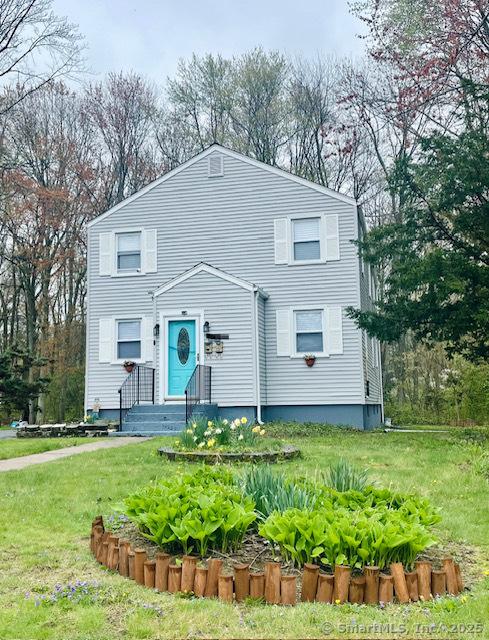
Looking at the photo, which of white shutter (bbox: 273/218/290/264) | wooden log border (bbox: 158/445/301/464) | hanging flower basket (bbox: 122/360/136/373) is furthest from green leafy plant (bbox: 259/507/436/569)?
hanging flower basket (bbox: 122/360/136/373)

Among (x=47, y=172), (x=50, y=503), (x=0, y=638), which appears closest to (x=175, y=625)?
(x=0, y=638)

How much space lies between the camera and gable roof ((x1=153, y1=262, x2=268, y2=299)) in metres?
14.9

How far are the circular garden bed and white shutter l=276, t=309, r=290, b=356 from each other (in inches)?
429

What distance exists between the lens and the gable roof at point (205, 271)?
1486cm

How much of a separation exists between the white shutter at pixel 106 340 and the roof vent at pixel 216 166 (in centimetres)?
492

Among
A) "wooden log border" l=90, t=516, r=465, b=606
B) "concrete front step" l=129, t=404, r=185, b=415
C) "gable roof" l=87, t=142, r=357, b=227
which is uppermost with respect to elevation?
"gable roof" l=87, t=142, r=357, b=227

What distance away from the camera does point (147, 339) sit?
1619cm

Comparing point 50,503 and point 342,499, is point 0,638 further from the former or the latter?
point 50,503

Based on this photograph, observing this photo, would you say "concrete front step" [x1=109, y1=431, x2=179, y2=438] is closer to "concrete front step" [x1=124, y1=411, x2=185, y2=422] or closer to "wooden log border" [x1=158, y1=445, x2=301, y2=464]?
"concrete front step" [x1=124, y1=411, x2=185, y2=422]

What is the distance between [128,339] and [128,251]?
2547 mm

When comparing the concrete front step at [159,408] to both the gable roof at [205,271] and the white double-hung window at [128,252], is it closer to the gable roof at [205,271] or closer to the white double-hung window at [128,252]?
the gable roof at [205,271]

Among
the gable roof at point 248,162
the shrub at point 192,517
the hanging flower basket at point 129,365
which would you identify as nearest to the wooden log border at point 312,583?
the shrub at point 192,517

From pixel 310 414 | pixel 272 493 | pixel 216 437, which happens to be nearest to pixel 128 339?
pixel 310 414

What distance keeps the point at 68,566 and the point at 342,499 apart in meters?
1.87
